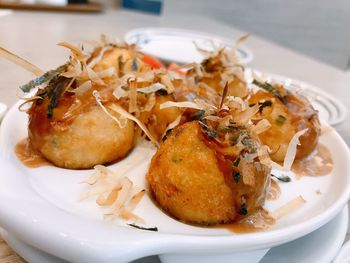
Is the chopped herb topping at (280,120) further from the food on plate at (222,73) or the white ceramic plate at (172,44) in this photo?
the white ceramic plate at (172,44)

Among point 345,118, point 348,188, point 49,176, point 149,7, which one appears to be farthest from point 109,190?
point 149,7

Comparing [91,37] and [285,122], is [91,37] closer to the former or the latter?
[91,37]

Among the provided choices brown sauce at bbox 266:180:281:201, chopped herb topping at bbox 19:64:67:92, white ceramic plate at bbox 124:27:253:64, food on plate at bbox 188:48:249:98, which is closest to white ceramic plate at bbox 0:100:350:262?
brown sauce at bbox 266:180:281:201

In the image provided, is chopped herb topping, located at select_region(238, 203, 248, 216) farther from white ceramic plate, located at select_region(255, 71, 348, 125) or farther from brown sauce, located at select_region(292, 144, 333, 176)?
white ceramic plate, located at select_region(255, 71, 348, 125)

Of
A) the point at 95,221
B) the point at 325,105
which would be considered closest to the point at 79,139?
the point at 95,221

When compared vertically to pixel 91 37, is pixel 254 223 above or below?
above
